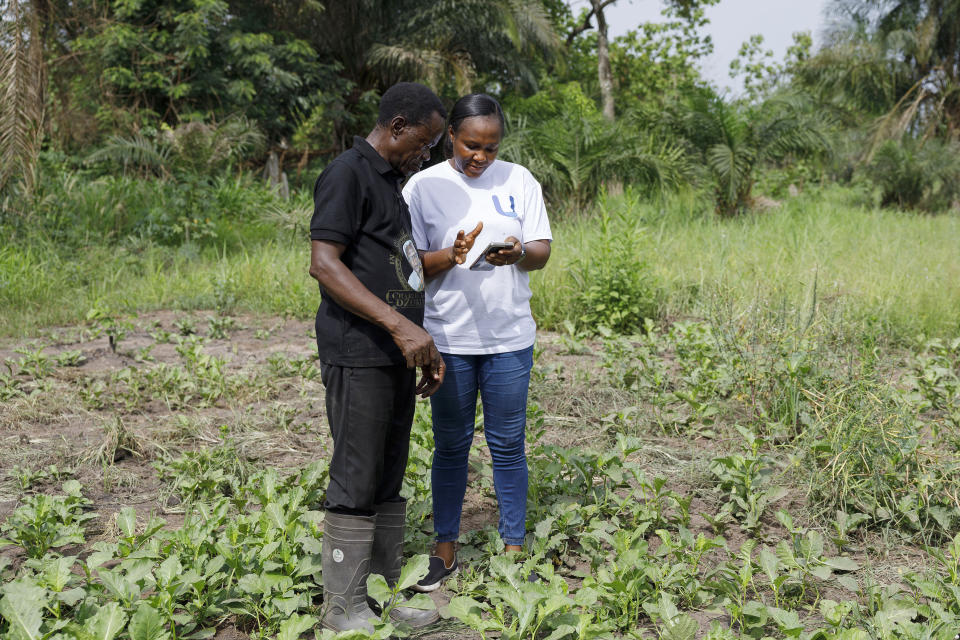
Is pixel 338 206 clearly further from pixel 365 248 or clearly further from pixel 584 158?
pixel 584 158

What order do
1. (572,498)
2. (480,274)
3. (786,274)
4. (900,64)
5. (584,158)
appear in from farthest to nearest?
(900,64) → (584,158) → (786,274) → (572,498) → (480,274)

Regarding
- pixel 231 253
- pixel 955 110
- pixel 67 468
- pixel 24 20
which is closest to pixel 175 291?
pixel 231 253

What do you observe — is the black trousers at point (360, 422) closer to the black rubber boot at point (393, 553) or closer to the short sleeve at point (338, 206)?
the black rubber boot at point (393, 553)

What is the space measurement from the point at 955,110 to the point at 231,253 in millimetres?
19851

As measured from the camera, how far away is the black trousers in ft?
7.38

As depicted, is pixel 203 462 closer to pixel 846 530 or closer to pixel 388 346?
pixel 388 346

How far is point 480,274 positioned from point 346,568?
40.1 inches

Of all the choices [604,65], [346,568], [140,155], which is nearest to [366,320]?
[346,568]

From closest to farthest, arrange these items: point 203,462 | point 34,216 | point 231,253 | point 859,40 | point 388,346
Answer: point 388,346 < point 203,462 < point 34,216 < point 231,253 < point 859,40

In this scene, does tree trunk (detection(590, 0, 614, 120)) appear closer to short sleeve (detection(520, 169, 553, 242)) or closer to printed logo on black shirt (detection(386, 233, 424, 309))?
short sleeve (detection(520, 169, 553, 242))

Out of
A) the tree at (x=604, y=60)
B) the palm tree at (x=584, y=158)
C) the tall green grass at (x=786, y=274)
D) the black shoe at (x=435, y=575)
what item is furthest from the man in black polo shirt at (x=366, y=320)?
the tree at (x=604, y=60)

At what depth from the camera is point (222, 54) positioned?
592 inches

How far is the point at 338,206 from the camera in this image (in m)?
2.14

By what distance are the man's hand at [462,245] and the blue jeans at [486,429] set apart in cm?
34
